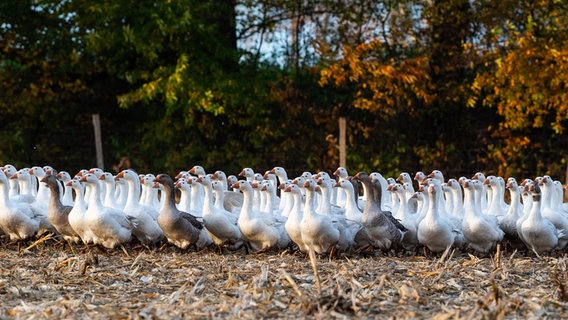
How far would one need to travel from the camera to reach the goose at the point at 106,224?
423 inches

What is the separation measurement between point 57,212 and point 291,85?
9571 millimetres

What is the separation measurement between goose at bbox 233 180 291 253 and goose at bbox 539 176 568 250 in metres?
2.84

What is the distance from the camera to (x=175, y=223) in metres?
10.7

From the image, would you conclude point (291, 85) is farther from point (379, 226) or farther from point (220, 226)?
point (379, 226)

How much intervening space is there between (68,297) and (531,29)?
463 inches

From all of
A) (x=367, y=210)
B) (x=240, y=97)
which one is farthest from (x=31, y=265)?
(x=240, y=97)

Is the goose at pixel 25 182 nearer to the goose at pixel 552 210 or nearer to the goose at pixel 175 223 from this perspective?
the goose at pixel 175 223

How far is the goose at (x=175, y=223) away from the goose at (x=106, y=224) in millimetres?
412

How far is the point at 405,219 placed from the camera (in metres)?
11.2

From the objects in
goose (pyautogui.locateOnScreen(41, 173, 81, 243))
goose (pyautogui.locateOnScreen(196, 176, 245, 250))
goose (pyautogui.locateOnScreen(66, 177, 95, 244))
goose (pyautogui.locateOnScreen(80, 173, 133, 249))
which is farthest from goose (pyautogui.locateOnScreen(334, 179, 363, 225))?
goose (pyautogui.locateOnScreen(41, 173, 81, 243))

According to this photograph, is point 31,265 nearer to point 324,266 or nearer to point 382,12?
point 324,266

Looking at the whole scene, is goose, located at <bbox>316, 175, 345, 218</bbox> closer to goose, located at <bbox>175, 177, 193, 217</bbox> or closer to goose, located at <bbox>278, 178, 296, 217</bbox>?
goose, located at <bbox>278, 178, 296, 217</bbox>

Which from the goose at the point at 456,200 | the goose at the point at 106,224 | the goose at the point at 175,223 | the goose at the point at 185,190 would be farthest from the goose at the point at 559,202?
the goose at the point at 106,224

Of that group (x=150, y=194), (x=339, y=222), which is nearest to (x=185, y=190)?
(x=150, y=194)
